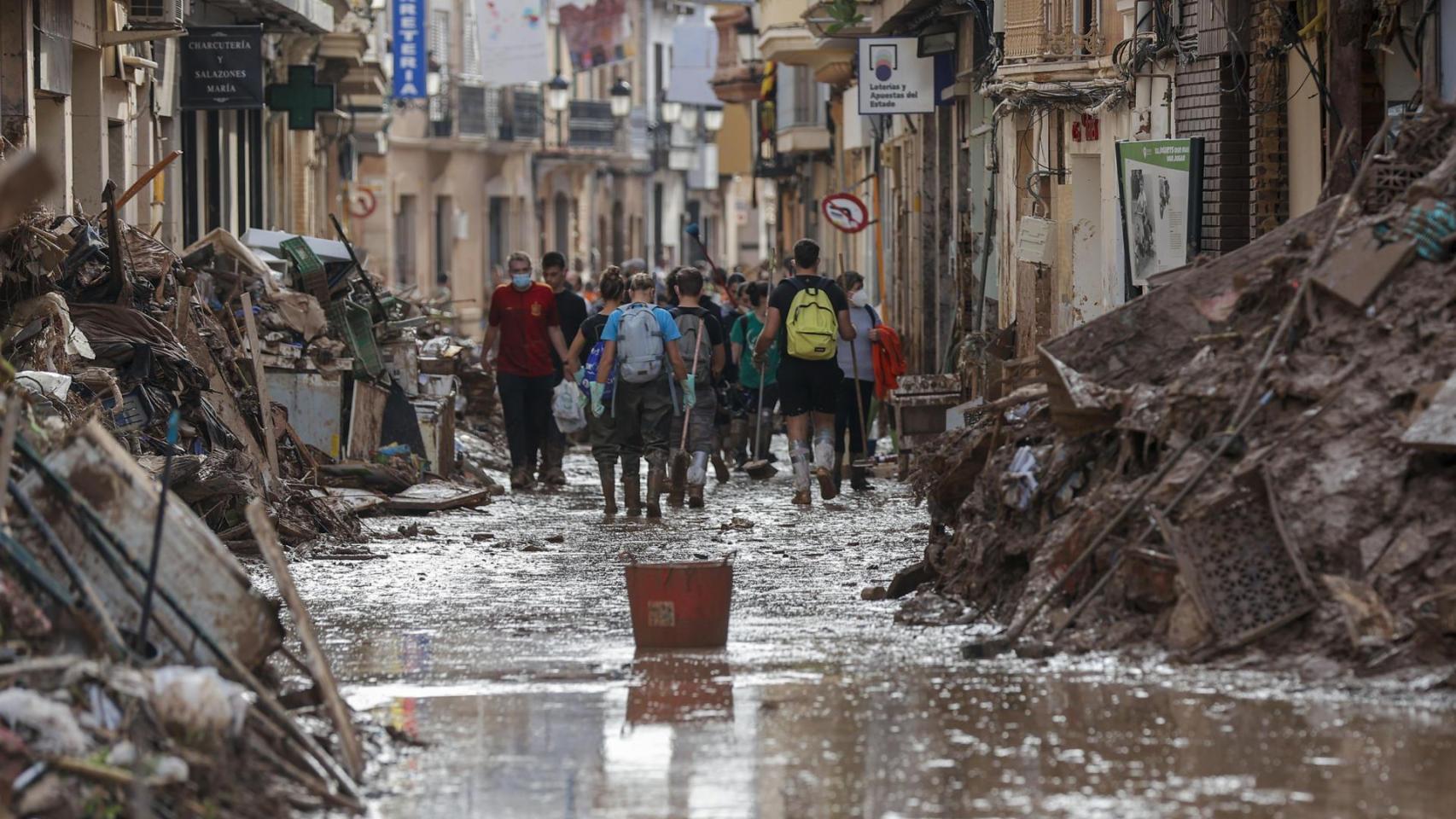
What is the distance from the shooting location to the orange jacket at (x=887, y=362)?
761 inches

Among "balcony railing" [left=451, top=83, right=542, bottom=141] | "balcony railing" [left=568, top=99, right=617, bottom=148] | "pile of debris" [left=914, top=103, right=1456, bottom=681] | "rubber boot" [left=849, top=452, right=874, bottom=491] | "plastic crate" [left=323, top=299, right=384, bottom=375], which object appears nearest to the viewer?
"pile of debris" [left=914, top=103, right=1456, bottom=681]

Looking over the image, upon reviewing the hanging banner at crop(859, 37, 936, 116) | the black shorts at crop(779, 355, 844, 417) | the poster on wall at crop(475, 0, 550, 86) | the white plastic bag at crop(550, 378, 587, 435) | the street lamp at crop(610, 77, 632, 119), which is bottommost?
the white plastic bag at crop(550, 378, 587, 435)

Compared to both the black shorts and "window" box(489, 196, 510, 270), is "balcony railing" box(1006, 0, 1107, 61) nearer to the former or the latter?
the black shorts

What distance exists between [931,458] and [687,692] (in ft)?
10.5

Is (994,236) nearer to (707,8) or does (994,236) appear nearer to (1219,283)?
(1219,283)

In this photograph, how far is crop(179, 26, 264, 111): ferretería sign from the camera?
24.9m

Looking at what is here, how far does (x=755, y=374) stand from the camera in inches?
825

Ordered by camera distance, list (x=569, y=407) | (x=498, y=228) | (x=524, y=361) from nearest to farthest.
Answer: (x=569, y=407) < (x=524, y=361) < (x=498, y=228)

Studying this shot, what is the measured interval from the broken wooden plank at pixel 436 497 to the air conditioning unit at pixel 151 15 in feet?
16.7

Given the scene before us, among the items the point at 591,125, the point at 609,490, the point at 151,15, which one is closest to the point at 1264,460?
the point at 609,490

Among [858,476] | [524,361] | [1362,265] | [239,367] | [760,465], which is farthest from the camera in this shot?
[760,465]

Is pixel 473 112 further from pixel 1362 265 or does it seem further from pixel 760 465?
pixel 1362 265

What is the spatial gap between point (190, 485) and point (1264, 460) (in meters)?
6.24

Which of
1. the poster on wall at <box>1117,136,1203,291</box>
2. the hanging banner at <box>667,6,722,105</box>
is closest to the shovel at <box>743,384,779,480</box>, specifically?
the poster on wall at <box>1117,136,1203,291</box>
